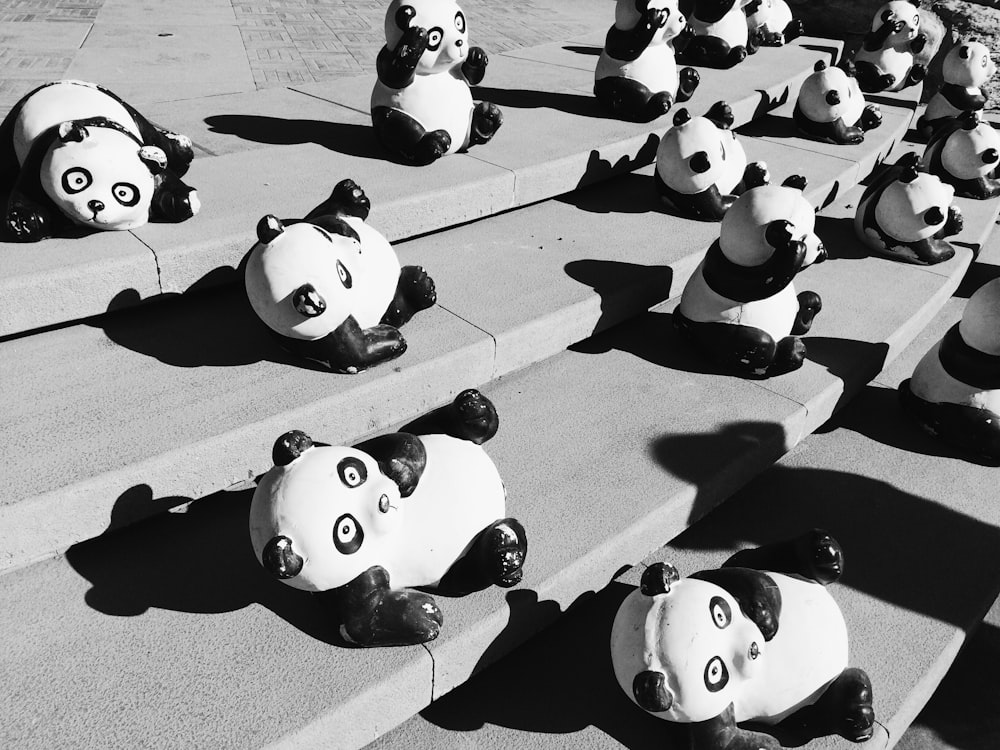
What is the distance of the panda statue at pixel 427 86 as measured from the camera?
379 centimetres

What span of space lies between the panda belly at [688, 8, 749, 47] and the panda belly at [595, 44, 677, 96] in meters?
1.46

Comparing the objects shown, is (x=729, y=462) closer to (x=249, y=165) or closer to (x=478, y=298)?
(x=478, y=298)

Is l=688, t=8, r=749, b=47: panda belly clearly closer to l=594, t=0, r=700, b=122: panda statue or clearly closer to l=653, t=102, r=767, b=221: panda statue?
l=594, t=0, r=700, b=122: panda statue

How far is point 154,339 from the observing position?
10.2 ft

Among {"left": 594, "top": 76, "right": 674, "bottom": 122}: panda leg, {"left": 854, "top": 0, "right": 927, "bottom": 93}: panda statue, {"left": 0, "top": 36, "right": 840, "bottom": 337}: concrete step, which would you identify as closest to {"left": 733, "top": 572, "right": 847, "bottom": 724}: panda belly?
{"left": 0, "top": 36, "right": 840, "bottom": 337}: concrete step

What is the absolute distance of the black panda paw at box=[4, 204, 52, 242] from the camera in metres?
3.05

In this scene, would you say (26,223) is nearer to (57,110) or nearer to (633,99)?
(57,110)

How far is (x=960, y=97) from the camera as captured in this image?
6.52 metres

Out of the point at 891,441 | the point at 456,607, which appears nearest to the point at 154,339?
the point at 456,607

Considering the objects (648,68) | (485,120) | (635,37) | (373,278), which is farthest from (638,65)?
(373,278)

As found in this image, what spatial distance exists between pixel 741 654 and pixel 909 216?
341cm

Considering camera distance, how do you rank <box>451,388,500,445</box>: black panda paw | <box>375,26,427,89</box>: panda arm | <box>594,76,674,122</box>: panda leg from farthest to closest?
<box>594,76,674,122</box>: panda leg
<box>375,26,427,89</box>: panda arm
<box>451,388,500,445</box>: black panda paw

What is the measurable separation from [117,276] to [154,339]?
0.26 m

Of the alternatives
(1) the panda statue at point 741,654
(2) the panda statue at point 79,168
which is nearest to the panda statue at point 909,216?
(1) the panda statue at point 741,654
